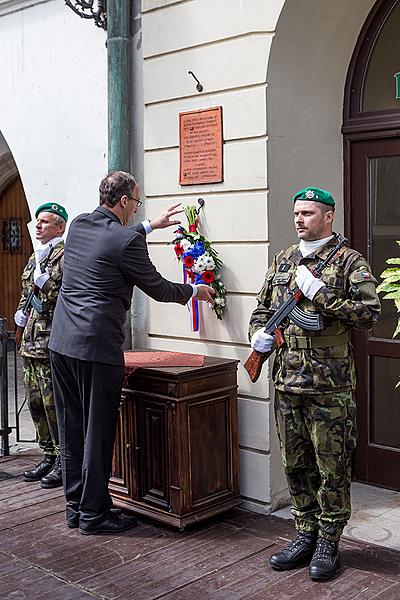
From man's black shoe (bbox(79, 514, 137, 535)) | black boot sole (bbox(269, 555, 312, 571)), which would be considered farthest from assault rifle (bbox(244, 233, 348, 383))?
man's black shoe (bbox(79, 514, 137, 535))

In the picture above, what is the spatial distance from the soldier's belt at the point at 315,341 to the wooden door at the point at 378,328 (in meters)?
1.30

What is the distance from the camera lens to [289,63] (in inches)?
202

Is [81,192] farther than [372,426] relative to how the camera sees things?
Yes

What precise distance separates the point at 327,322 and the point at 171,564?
1509 millimetres

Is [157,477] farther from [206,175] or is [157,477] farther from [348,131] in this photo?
[348,131]

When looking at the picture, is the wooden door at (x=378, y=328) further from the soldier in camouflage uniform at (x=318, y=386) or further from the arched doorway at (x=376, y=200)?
the soldier in camouflage uniform at (x=318, y=386)

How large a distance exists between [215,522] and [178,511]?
0.34 m

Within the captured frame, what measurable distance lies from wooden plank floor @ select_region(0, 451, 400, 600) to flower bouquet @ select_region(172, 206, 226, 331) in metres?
1.37

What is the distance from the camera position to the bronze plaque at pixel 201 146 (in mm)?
5297

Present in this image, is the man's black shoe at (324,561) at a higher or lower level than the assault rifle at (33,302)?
lower

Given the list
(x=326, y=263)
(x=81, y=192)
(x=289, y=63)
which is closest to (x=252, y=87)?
(x=289, y=63)

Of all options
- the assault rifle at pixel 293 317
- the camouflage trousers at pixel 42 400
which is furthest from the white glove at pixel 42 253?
the assault rifle at pixel 293 317

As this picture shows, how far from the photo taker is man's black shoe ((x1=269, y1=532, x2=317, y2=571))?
4234mm

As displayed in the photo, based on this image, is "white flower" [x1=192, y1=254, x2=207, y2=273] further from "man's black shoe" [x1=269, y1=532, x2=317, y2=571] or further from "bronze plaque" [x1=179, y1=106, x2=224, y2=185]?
"man's black shoe" [x1=269, y1=532, x2=317, y2=571]
